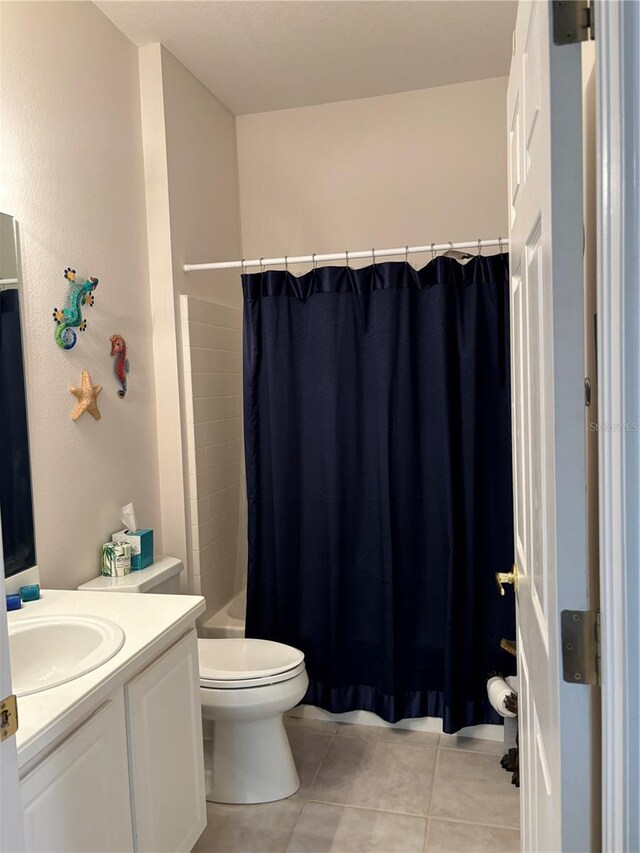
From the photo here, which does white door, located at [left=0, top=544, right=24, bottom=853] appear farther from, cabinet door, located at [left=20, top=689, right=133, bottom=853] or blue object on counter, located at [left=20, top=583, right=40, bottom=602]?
blue object on counter, located at [left=20, top=583, right=40, bottom=602]

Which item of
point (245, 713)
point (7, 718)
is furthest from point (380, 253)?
point (7, 718)

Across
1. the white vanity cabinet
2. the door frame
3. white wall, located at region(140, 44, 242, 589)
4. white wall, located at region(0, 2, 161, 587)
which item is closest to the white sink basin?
the white vanity cabinet

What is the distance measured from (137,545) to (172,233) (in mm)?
1212

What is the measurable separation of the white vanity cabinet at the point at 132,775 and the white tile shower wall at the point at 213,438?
0.98m

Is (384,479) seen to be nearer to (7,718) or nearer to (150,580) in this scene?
(150,580)

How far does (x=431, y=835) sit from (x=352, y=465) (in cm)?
125

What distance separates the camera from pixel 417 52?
2674 millimetres

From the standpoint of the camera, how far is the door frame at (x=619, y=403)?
725 mm

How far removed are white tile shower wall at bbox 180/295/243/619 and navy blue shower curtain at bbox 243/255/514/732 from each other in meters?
0.23

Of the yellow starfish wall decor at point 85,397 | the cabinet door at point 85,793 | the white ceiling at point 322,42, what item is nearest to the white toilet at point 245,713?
the yellow starfish wall decor at point 85,397

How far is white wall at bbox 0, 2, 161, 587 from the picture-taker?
192 centimetres

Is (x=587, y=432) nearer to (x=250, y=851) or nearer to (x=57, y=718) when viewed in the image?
(x=57, y=718)

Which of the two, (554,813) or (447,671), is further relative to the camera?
(447,671)

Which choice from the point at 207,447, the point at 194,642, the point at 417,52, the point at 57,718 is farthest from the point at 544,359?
the point at 417,52
